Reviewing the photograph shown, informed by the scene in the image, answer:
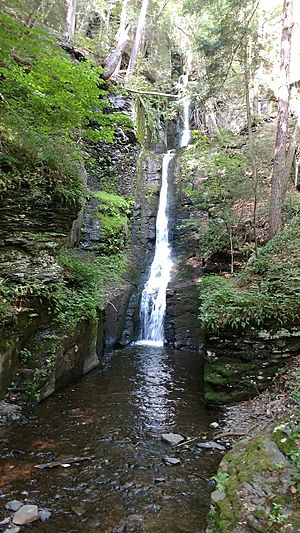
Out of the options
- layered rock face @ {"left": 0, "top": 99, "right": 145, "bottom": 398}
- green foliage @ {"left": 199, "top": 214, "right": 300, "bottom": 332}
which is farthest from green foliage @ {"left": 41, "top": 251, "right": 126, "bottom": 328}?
green foliage @ {"left": 199, "top": 214, "right": 300, "bottom": 332}

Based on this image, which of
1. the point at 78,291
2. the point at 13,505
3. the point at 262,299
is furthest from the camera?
the point at 78,291

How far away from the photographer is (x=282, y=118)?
30.0 ft

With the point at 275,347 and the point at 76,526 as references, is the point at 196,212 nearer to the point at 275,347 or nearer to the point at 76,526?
the point at 275,347

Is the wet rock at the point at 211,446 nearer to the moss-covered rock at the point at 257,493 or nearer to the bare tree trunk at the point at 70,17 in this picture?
the moss-covered rock at the point at 257,493

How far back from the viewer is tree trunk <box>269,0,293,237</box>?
893 cm

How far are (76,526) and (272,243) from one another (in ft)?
23.6

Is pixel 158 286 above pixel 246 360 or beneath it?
above

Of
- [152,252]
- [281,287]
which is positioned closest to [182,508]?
[281,287]

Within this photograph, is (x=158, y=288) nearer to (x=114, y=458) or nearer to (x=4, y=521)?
(x=114, y=458)

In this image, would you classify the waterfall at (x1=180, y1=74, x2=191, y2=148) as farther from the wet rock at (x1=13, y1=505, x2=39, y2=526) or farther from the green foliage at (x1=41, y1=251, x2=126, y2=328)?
the wet rock at (x1=13, y1=505, x2=39, y2=526)

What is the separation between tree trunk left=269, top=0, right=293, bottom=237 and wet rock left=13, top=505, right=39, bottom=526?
8.03 m

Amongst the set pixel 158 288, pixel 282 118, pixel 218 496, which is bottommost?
pixel 218 496

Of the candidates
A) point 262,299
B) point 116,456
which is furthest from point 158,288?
point 116,456

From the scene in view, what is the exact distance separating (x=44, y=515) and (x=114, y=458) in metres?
1.28
